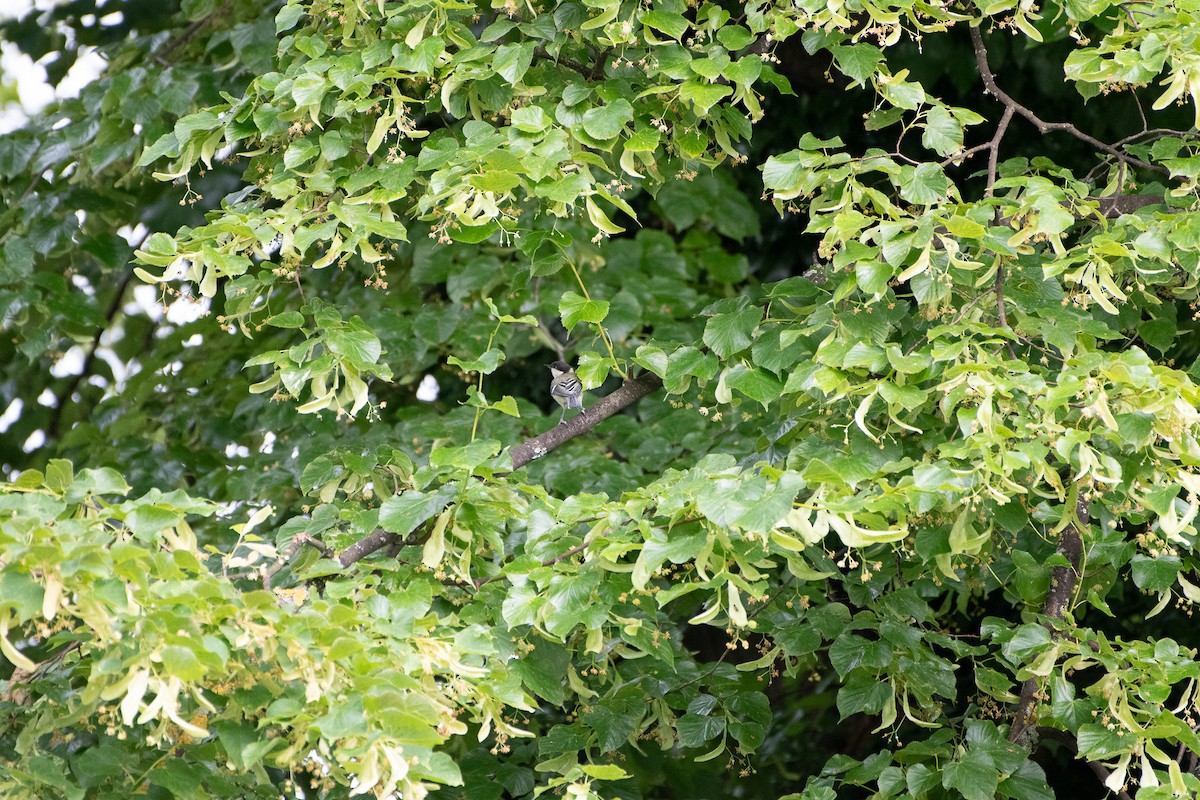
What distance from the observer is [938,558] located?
2.05m

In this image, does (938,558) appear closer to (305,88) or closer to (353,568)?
(353,568)

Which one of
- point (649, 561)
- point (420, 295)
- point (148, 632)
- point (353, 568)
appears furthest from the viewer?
point (420, 295)

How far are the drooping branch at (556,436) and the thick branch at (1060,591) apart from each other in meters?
0.90

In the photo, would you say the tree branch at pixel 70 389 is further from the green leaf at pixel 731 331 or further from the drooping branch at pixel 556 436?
the green leaf at pixel 731 331

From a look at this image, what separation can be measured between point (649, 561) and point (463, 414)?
71.4 inches

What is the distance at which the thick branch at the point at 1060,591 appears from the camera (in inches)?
94.3

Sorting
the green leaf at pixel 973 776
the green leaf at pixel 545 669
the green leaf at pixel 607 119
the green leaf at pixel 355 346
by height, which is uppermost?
the green leaf at pixel 607 119

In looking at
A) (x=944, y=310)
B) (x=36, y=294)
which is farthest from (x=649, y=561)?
(x=36, y=294)

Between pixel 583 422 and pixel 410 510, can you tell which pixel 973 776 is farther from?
pixel 410 510

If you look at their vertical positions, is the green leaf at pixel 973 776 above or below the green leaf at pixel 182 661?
below

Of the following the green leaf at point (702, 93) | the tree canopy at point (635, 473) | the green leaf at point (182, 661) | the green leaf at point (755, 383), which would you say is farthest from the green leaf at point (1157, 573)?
the green leaf at point (182, 661)

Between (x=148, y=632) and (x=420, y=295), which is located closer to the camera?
(x=148, y=632)

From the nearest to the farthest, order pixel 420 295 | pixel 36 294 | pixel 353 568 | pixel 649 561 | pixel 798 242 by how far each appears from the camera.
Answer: pixel 649 561, pixel 353 568, pixel 36 294, pixel 420 295, pixel 798 242

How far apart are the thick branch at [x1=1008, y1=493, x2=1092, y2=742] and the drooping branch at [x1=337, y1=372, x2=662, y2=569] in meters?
0.90
